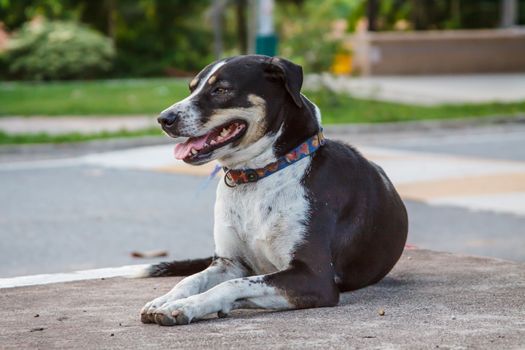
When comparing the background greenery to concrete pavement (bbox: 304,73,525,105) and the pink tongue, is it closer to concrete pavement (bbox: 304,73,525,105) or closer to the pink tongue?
concrete pavement (bbox: 304,73,525,105)

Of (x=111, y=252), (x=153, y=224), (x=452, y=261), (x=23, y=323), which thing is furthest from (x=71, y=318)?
(x=153, y=224)

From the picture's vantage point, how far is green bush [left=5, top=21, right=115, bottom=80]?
96.7 ft

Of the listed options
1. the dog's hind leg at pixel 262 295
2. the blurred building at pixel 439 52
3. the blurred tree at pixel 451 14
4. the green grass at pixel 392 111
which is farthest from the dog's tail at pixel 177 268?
the blurred tree at pixel 451 14

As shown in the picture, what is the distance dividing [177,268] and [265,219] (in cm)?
118

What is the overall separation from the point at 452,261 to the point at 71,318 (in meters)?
2.49

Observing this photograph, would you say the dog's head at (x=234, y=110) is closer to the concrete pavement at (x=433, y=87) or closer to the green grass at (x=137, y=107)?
the green grass at (x=137, y=107)

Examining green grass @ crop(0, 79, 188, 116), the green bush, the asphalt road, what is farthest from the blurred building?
the asphalt road

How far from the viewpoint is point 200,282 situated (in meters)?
5.36

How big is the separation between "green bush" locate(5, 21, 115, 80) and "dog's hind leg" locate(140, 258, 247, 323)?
2445 centimetres

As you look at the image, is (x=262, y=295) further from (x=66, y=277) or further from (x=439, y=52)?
(x=439, y=52)

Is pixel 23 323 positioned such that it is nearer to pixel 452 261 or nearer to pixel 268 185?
pixel 268 185

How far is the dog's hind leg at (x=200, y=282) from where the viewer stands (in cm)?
492

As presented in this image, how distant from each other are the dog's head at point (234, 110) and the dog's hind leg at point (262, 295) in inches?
24.2

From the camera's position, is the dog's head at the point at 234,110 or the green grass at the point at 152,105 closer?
the dog's head at the point at 234,110
